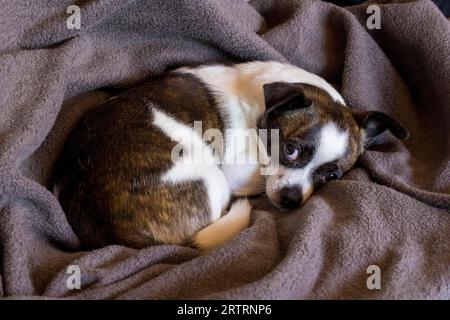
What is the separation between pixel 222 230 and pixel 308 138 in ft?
1.48

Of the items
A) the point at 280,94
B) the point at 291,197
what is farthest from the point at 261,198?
the point at 280,94

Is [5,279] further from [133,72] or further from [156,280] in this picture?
[133,72]

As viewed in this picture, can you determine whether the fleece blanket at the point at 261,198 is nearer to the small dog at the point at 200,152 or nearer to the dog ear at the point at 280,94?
A: the small dog at the point at 200,152

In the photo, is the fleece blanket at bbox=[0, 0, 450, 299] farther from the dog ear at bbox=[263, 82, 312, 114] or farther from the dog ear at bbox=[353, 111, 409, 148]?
the dog ear at bbox=[263, 82, 312, 114]

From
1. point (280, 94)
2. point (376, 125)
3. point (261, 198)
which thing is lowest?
point (261, 198)

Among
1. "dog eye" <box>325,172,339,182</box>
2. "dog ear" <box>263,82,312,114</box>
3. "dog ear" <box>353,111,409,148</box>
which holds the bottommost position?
"dog eye" <box>325,172,339,182</box>

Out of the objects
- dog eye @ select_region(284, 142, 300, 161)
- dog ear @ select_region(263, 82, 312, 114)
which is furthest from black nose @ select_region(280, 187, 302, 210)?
dog ear @ select_region(263, 82, 312, 114)

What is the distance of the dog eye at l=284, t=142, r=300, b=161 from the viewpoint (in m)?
1.83

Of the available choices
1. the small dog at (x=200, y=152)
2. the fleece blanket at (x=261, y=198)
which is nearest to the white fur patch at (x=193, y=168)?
the small dog at (x=200, y=152)

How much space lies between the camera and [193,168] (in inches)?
68.0

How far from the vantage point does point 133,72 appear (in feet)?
6.54

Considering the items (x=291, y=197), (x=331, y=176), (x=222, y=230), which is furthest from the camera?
(x=331, y=176)

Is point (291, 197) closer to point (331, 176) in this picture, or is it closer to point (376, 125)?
point (331, 176)
